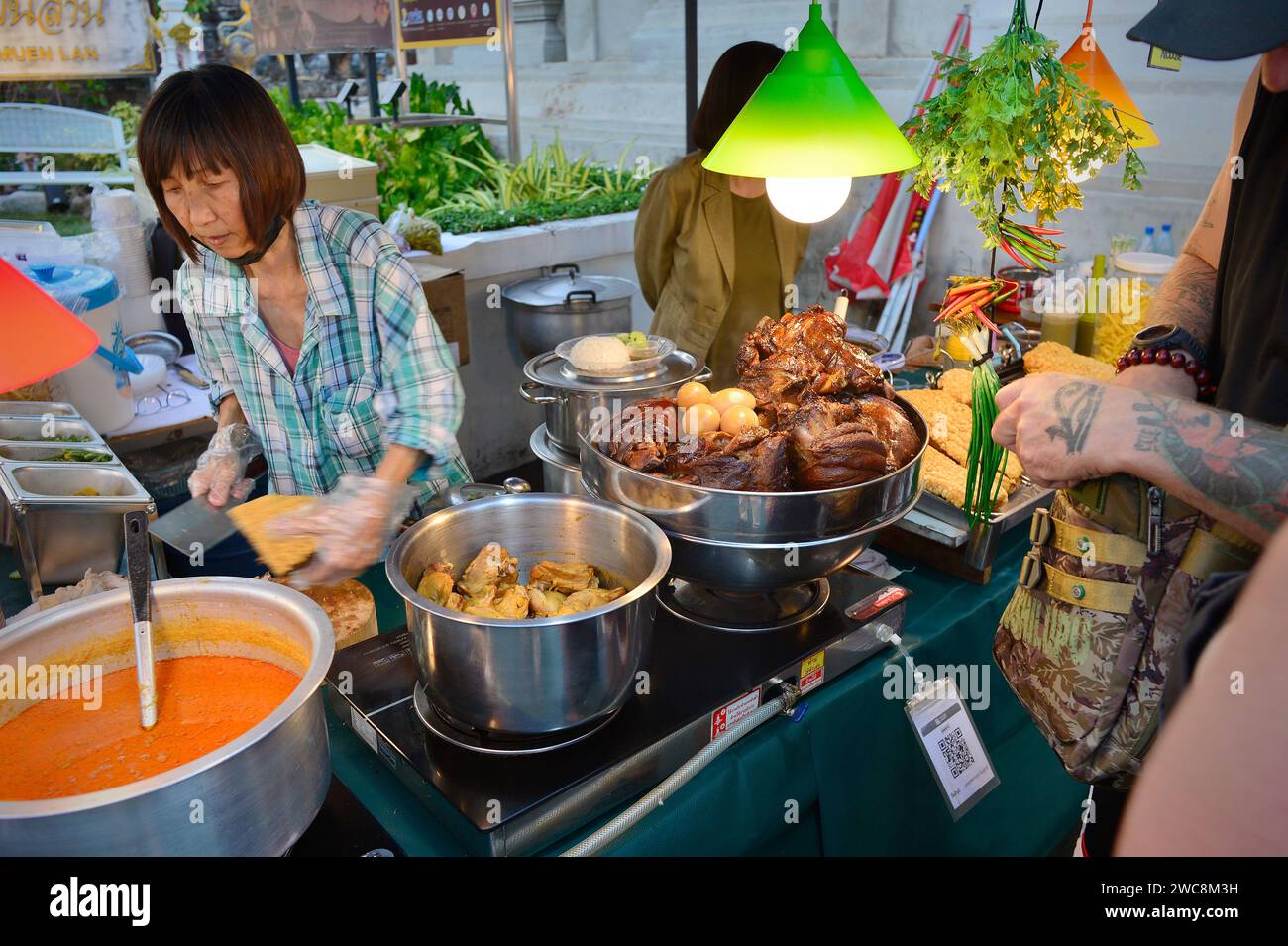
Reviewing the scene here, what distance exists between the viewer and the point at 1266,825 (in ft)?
1.61

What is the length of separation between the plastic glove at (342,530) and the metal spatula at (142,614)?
0.32 meters

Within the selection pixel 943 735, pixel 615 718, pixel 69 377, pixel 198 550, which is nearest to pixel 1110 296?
pixel 943 735

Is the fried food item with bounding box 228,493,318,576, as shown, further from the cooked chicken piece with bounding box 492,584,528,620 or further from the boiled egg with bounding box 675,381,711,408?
the boiled egg with bounding box 675,381,711,408

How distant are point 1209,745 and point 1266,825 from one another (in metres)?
0.05

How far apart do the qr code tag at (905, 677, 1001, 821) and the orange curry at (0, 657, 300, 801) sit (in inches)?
52.0

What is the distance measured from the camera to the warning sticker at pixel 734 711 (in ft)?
5.00

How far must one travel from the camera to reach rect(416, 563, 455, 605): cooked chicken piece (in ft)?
4.69

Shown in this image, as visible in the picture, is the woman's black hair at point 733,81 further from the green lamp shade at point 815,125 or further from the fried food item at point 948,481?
the fried food item at point 948,481

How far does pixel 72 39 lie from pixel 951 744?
4879mm

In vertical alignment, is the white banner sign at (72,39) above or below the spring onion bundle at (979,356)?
above

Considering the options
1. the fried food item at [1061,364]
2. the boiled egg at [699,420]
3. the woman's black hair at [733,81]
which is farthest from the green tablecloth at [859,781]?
the woman's black hair at [733,81]

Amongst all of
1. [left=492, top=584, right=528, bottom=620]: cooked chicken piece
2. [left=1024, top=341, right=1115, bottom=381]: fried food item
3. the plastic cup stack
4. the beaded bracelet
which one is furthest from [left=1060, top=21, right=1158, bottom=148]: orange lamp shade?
the plastic cup stack

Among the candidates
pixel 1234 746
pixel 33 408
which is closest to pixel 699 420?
pixel 1234 746

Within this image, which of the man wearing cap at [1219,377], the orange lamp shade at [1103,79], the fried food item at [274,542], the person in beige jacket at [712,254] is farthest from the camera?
the person in beige jacket at [712,254]
